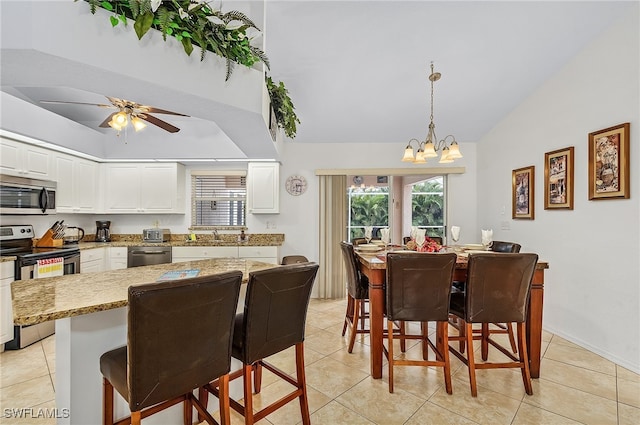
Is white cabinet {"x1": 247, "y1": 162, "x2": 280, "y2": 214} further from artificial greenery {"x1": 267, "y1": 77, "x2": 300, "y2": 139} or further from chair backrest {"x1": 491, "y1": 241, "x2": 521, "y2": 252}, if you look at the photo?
chair backrest {"x1": 491, "y1": 241, "x2": 521, "y2": 252}

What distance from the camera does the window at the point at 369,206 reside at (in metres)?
4.79

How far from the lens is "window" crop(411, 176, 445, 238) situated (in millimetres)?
4789

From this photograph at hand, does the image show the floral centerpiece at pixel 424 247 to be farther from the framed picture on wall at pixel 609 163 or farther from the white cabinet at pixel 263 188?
the white cabinet at pixel 263 188

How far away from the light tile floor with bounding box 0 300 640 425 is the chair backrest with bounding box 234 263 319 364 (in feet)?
2.21

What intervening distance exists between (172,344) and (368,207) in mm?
3943

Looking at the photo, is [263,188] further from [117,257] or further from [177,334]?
[177,334]

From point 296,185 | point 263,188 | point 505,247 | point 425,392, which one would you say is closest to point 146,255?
point 263,188

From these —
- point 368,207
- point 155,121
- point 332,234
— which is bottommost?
point 332,234

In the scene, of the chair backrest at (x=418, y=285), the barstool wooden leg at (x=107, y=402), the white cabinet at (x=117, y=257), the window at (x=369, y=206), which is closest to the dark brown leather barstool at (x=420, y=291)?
the chair backrest at (x=418, y=285)

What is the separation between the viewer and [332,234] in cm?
466

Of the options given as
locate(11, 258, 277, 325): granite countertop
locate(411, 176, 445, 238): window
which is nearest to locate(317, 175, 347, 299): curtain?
locate(411, 176, 445, 238): window

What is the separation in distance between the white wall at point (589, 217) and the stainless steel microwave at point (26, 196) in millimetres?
5851

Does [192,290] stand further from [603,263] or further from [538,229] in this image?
[538,229]

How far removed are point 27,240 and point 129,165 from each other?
5.20 feet
